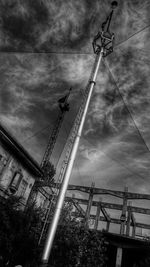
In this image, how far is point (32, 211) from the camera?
14.7 metres

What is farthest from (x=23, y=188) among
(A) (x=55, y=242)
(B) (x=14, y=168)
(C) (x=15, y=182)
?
(A) (x=55, y=242)

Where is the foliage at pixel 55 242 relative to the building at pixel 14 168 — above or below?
below

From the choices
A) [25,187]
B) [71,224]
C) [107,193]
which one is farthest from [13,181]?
[107,193]

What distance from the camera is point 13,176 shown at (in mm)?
16031

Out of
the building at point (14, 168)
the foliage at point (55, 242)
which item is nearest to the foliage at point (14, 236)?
the foliage at point (55, 242)

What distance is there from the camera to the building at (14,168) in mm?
14625

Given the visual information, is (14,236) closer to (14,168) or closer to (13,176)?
→ (13,176)

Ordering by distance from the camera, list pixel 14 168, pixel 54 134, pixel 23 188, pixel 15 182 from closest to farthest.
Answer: pixel 15 182, pixel 14 168, pixel 23 188, pixel 54 134

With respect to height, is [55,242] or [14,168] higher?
[14,168]

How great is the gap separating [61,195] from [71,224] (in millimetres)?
9616

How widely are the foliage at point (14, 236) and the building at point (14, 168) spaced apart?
2245 mm

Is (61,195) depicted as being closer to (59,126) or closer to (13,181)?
(13,181)

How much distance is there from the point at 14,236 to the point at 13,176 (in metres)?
5.60

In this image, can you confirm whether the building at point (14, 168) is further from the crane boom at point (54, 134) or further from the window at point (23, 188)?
the crane boom at point (54, 134)
